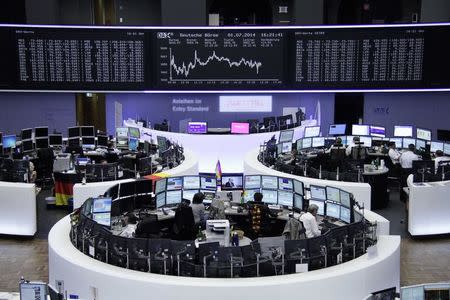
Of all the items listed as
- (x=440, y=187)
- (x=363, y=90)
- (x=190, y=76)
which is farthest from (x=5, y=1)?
(x=440, y=187)

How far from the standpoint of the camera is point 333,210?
11.0m

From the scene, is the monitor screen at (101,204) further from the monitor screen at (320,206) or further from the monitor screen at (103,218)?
the monitor screen at (320,206)

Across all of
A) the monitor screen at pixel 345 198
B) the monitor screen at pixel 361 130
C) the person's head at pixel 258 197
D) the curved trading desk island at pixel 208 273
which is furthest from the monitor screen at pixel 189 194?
the monitor screen at pixel 361 130

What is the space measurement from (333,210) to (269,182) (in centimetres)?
138

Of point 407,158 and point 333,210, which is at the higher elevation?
point 407,158

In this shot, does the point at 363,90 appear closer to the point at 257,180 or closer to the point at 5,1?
the point at 257,180

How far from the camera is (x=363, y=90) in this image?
17438mm

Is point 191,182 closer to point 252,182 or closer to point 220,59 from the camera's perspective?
point 252,182

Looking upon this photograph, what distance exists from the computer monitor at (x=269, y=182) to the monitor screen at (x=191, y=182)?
1.09 m

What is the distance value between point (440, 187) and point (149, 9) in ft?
36.0

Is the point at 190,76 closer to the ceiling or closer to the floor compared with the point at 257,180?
closer to the ceiling

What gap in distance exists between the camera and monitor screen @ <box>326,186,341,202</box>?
10.9 meters

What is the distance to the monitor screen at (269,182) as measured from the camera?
11906 mm

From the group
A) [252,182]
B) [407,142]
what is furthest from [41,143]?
[407,142]
